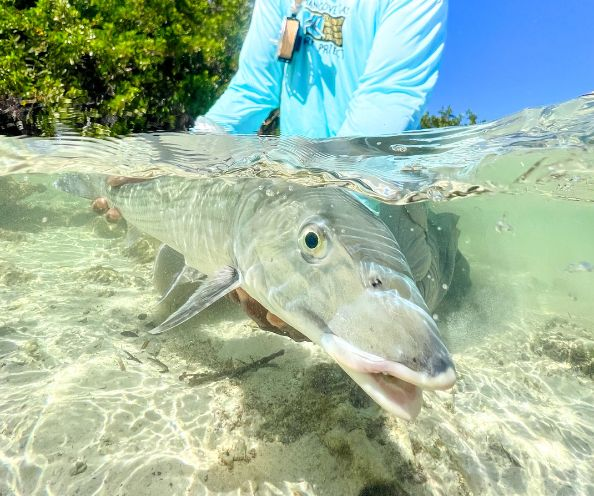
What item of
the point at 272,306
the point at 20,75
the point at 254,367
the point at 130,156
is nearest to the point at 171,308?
the point at 254,367

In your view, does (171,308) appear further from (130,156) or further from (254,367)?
(130,156)

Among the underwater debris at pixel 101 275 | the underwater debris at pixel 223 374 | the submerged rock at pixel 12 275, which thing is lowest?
the submerged rock at pixel 12 275

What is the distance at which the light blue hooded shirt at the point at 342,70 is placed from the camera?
4086mm

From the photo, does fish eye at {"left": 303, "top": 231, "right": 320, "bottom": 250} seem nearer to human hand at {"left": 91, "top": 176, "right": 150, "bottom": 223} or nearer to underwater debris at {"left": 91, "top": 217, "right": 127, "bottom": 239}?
human hand at {"left": 91, "top": 176, "right": 150, "bottom": 223}

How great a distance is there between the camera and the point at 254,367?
4090 mm

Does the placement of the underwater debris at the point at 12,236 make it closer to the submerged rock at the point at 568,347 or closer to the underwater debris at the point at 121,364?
the underwater debris at the point at 121,364

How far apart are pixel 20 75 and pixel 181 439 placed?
568 centimetres

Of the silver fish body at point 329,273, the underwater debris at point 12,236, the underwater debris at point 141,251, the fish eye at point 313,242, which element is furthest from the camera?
the underwater debris at point 12,236

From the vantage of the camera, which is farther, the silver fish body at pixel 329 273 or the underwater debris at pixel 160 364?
the underwater debris at pixel 160 364

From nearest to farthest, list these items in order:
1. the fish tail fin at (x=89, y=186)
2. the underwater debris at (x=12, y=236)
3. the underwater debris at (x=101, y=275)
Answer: the fish tail fin at (x=89, y=186) < the underwater debris at (x=101, y=275) < the underwater debris at (x=12, y=236)

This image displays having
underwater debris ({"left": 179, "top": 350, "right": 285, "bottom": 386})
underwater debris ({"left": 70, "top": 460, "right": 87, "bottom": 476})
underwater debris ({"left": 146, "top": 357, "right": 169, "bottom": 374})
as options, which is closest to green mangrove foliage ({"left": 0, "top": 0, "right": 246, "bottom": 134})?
underwater debris ({"left": 146, "top": 357, "right": 169, "bottom": 374})

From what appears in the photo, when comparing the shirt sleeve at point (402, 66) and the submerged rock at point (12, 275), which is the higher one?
the shirt sleeve at point (402, 66)

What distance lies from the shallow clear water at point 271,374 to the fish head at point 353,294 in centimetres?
128

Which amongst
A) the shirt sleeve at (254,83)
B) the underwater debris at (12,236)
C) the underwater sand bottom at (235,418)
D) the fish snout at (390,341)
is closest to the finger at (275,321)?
the underwater sand bottom at (235,418)
